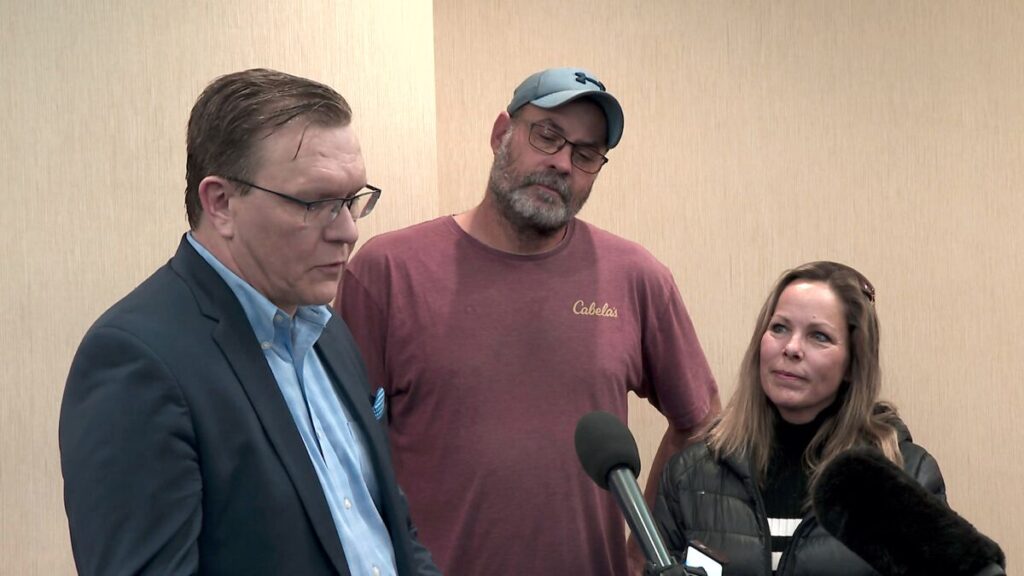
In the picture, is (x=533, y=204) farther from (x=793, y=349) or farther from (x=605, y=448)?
(x=605, y=448)

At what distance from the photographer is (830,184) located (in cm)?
352

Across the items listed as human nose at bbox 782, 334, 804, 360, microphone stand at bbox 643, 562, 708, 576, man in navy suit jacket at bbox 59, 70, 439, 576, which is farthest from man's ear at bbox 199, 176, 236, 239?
human nose at bbox 782, 334, 804, 360

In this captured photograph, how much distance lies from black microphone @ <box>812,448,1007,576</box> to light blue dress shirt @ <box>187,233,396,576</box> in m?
0.64

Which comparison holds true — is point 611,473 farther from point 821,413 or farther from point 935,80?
point 935,80

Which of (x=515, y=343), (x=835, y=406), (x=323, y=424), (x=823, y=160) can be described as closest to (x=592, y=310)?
(x=515, y=343)

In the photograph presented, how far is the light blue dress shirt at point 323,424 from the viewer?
4.95 feet

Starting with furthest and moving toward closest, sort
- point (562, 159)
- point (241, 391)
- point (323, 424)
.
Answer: point (562, 159)
point (323, 424)
point (241, 391)

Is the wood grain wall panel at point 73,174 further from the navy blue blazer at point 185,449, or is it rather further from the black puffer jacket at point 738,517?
the black puffer jacket at point 738,517

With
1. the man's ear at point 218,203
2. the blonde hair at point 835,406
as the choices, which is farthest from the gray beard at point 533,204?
the man's ear at point 218,203

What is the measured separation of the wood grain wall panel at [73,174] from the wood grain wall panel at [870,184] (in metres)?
1.33

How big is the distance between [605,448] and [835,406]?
1.39 meters

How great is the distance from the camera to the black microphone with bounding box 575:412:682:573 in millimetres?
1140

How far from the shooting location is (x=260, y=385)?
146 cm

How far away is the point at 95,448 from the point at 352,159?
1.63ft
